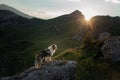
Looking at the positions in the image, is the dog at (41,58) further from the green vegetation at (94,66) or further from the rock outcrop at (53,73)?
the green vegetation at (94,66)

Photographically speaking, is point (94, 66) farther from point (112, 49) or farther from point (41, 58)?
point (41, 58)

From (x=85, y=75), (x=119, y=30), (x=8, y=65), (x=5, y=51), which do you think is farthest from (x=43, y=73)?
(x=119, y=30)

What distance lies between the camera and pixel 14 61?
127 metres

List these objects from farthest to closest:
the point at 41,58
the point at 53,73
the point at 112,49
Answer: the point at 112,49 < the point at 41,58 < the point at 53,73

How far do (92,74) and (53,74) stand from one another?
299 inches

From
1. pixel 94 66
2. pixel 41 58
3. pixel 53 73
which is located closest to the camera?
pixel 53 73

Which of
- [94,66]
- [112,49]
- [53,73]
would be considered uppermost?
[112,49]

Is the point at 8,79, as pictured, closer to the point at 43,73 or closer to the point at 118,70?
the point at 43,73

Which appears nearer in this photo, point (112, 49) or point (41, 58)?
point (41, 58)

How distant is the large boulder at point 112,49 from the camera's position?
39.9 m

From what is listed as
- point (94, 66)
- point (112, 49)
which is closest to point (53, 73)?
point (94, 66)

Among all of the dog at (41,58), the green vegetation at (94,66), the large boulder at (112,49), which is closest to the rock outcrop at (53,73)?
the dog at (41,58)

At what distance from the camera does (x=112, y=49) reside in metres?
41.3

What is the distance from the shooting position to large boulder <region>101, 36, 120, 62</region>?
39.9 m
